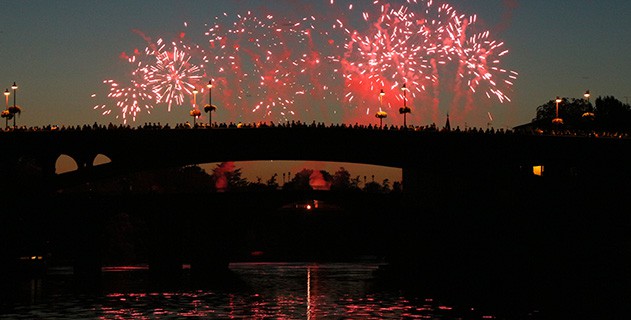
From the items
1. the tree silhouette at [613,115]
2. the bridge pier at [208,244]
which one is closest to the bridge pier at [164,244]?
the bridge pier at [208,244]

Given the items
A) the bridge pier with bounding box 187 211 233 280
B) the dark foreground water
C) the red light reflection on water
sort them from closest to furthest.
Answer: the red light reflection on water < the dark foreground water < the bridge pier with bounding box 187 211 233 280

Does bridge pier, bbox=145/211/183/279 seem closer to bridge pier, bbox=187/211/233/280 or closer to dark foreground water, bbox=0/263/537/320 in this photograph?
bridge pier, bbox=187/211/233/280

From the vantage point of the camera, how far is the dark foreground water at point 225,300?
2911 inches

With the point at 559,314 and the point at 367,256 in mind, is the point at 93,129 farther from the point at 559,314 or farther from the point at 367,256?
the point at 367,256

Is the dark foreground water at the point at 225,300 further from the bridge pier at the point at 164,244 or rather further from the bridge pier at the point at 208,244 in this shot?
the bridge pier at the point at 208,244

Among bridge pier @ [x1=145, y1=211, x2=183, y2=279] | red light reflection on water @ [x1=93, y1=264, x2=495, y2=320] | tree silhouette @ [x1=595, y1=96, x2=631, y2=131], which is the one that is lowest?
red light reflection on water @ [x1=93, y1=264, x2=495, y2=320]

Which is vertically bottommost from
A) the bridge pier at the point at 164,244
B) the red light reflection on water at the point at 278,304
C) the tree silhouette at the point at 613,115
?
the red light reflection on water at the point at 278,304

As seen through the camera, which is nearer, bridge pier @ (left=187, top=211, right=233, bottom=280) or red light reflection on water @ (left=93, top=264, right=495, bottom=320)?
red light reflection on water @ (left=93, top=264, right=495, bottom=320)

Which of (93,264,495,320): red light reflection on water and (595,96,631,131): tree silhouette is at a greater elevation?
(595,96,631,131): tree silhouette

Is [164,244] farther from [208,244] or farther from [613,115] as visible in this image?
[613,115]

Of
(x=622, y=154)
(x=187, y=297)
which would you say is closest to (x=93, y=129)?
(x=187, y=297)

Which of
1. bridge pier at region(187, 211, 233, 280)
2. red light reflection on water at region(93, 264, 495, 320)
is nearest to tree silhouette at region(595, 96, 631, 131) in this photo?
bridge pier at region(187, 211, 233, 280)

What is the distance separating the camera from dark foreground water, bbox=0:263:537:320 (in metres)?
73.9

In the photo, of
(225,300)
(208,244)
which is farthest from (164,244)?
(225,300)
